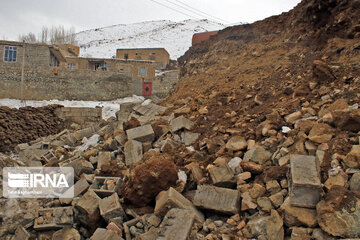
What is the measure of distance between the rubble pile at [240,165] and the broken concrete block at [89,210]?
21mm

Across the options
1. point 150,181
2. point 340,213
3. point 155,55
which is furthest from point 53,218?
point 155,55

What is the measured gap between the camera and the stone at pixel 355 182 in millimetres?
3271

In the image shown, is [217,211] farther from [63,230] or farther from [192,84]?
[192,84]

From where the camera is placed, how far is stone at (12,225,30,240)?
15.8ft

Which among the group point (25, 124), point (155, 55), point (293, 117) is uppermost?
point (155, 55)

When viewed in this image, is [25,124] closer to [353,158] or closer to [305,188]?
[305,188]

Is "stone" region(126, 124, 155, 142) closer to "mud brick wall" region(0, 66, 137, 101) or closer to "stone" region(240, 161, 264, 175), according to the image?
"stone" region(240, 161, 264, 175)

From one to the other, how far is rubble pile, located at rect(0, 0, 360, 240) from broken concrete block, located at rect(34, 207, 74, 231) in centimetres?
2

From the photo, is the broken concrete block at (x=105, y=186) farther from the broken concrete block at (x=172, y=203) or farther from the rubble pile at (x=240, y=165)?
the broken concrete block at (x=172, y=203)

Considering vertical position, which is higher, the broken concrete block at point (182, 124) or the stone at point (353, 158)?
the broken concrete block at point (182, 124)

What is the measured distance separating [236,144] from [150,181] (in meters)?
2.00

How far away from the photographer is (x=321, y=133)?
169 inches

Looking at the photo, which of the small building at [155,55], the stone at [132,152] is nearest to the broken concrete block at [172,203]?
the stone at [132,152]

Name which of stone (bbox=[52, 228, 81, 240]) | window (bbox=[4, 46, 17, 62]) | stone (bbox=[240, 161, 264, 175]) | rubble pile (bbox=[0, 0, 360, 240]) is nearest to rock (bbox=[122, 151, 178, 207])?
rubble pile (bbox=[0, 0, 360, 240])
